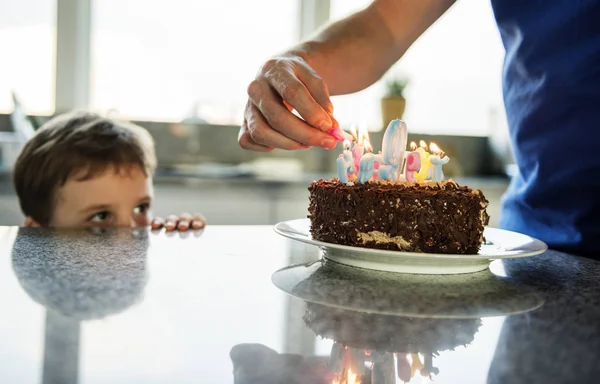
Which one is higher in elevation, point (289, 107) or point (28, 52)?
point (28, 52)

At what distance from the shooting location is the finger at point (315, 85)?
0.95 metres

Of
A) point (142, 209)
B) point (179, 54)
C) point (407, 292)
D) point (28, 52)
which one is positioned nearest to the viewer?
point (407, 292)

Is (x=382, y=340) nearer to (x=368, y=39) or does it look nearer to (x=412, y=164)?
(x=412, y=164)

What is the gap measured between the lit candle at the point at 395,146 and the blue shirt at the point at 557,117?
404 mm

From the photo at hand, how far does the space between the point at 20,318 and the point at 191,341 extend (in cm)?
14

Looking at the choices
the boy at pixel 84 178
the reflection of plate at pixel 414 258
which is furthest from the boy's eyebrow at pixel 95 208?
the reflection of plate at pixel 414 258

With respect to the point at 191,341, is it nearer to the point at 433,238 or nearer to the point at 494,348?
the point at 494,348

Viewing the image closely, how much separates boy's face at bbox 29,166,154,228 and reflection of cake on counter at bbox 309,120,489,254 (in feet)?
2.59

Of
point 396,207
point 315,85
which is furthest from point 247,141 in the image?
point 396,207

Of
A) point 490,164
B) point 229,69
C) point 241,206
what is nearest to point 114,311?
point 241,206

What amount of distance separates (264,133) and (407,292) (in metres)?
0.48

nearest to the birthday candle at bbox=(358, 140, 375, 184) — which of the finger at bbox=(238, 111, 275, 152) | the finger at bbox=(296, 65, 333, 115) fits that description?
the finger at bbox=(296, 65, 333, 115)

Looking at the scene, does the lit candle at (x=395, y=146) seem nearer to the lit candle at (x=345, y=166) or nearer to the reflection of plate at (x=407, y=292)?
the lit candle at (x=345, y=166)

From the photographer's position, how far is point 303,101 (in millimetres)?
914
